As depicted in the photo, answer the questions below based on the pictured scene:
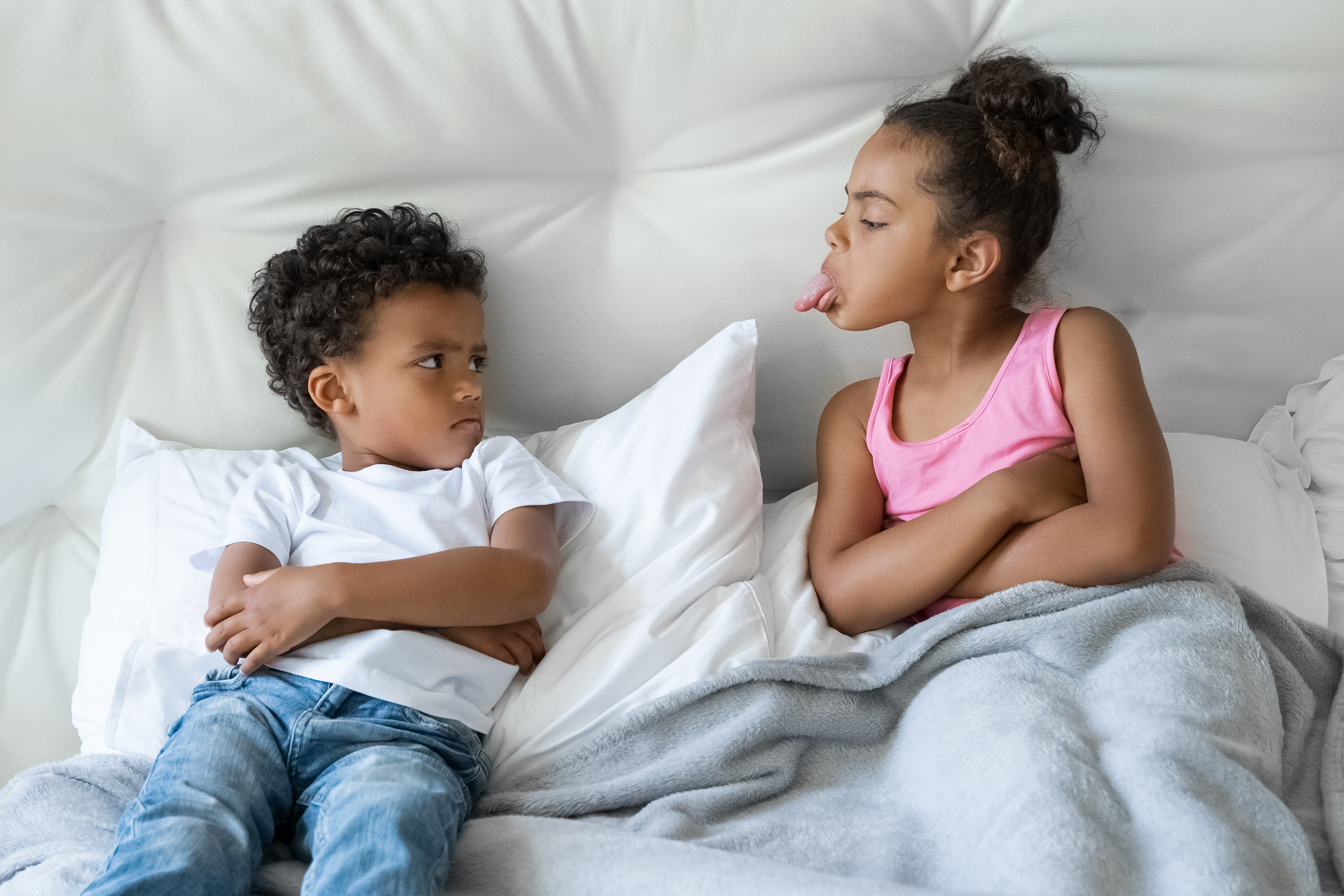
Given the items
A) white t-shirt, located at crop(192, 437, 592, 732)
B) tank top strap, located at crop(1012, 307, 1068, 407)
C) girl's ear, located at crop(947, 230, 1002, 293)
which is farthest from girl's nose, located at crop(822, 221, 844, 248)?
white t-shirt, located at crop(192, 437, 592, 732)

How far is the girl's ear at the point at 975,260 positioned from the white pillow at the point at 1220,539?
31 cm

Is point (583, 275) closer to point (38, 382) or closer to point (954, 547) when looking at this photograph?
point (954, 547)

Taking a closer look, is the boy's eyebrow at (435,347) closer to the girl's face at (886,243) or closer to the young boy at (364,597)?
the young boy at (364,597)

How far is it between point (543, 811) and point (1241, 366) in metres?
1.01

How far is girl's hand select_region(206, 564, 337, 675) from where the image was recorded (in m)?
0.87

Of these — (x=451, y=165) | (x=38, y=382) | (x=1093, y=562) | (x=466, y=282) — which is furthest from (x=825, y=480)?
(x=38, y=382)

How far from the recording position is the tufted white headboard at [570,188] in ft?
3.58

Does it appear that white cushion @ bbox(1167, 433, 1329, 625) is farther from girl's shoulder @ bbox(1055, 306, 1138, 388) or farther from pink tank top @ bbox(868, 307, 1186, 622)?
girl's shoulder @ bbox(1055, 306, 1138, 388)

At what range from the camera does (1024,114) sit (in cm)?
100

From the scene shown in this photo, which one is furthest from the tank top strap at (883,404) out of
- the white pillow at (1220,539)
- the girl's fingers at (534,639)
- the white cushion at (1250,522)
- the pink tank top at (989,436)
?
the girl's fingers at (534,639)

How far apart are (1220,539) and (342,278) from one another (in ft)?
3.39

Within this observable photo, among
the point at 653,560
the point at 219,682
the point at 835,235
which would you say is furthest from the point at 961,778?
the point at 219,682

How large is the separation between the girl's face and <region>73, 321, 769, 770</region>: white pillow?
13cm

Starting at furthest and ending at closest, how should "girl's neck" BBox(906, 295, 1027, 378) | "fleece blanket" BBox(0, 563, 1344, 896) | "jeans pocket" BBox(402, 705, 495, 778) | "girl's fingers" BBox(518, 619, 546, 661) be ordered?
1. "girl's neck" BBox(906, 295, 1027, 378)
2. "girl's fingers" BBox(518, 619, 546, 661)
3. "jeans pocket" BBox(402, 705, 495, 778)
4. "fleece blanket" BBox(0, 563, 1344, 896)
